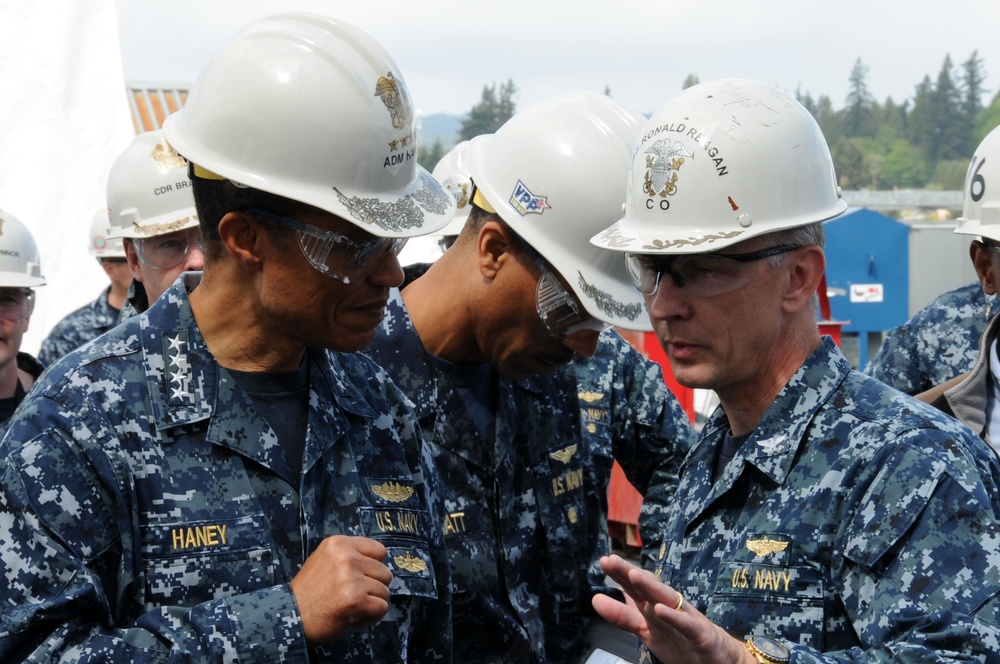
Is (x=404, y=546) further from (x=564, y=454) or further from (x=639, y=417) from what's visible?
(x=639, y=417)

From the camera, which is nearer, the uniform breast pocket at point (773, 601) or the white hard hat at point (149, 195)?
the uniform breast pocket at point (773, 601)

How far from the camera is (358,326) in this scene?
96.6 inches

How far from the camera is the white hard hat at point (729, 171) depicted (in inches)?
94.6

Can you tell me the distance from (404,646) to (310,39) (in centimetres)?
136

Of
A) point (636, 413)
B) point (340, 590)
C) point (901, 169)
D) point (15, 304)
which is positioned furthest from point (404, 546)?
point (901, 169)

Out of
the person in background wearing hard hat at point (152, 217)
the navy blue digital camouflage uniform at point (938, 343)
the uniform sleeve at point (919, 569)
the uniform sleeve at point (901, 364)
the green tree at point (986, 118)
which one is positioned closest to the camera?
the uniform sleeve at point (919, 569)

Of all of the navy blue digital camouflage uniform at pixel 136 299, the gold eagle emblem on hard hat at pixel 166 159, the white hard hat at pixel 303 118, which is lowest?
the navy blue digital camouflage uniform at pixel 136 299

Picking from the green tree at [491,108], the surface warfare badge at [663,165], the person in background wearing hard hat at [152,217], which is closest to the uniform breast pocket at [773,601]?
the surface warfare badge at [663,165]

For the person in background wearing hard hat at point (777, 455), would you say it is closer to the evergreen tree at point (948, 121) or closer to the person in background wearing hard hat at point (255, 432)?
the person in background wearing hard hat at point (255, 432)

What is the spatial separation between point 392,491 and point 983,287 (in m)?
2.62

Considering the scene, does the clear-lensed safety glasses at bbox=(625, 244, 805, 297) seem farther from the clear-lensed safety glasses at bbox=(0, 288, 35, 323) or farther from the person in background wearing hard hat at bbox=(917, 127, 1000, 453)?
the clear-lensed safety glasses at bbox=(0, 288, 35, 323)

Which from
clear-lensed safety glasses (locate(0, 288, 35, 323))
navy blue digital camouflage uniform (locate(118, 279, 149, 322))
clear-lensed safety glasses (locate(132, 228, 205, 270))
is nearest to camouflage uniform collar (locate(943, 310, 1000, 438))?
clear-lensed safety glasses (locate(132, 228, 205, 270))

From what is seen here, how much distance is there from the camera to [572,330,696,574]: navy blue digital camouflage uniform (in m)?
4.02

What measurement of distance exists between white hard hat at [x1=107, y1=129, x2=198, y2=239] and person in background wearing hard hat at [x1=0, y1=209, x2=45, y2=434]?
61 cm
